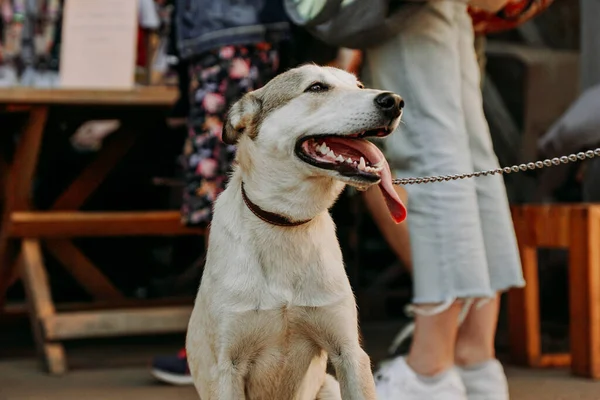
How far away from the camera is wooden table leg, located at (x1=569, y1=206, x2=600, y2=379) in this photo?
303cm

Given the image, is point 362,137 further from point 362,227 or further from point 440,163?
point 362,227

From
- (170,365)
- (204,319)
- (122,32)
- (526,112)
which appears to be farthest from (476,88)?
(526,112)

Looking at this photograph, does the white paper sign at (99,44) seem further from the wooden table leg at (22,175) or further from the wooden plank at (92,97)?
the wooden table leg at (22,175)

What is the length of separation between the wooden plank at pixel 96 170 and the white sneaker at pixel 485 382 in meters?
2.24

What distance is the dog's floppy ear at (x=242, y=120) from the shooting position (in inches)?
70.2

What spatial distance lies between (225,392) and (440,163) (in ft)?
2.66

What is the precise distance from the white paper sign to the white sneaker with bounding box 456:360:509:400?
185 centimetres

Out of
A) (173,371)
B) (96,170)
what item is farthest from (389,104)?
(96,170)

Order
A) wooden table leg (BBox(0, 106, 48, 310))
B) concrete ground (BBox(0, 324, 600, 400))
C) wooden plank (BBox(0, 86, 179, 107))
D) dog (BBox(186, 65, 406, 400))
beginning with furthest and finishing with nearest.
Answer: wooden table leg (BBox(0, 106, 48, 310)), wooden plank (BBox(0, 86, 179, 107)), concrete ground (BBox(0, 324, 600, 400)), dog (BBox(186, 65, 406, 400))

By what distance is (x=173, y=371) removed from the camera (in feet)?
9.51

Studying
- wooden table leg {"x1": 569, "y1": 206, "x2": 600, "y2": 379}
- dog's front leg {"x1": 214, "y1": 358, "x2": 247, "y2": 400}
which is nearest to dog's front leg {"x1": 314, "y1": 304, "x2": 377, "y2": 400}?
dog's front leg {"x1": 214, "y1": 358, "x2": 247, "y2": 400}

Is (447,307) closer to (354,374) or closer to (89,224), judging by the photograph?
(354,374)

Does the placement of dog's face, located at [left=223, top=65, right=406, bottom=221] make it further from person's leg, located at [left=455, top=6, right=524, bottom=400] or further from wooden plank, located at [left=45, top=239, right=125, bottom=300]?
wooden plank, located at [left=45, top=239, right=125, bottom=300]

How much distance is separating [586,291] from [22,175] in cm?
211
